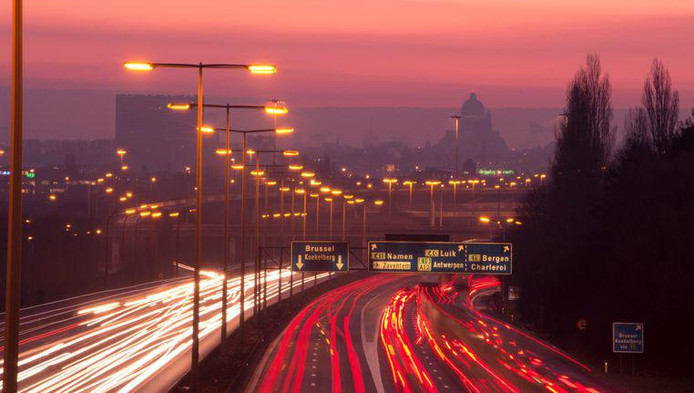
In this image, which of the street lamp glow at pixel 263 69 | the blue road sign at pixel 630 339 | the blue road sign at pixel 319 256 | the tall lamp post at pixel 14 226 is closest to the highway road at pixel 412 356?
Result: the blue road sign at pixel 630 339

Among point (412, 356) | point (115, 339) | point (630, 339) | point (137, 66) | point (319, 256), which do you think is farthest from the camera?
point (319, 256)

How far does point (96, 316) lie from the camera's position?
77.6 m

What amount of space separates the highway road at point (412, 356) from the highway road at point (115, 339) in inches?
192

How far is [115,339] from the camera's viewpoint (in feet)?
205

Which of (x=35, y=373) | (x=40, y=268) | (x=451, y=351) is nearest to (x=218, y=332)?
(x=451, y=351)

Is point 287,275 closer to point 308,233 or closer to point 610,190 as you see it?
point 308,233

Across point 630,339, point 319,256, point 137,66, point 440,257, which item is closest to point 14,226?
point 137,66

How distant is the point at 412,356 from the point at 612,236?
46.7ft

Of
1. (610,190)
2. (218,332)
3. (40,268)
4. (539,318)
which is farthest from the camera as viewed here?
(40,268)

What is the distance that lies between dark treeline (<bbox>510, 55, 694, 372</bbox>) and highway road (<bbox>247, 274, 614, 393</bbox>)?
4.16m

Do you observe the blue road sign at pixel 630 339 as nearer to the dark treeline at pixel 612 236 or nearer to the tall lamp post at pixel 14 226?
the dark treeline at pixel 612 236

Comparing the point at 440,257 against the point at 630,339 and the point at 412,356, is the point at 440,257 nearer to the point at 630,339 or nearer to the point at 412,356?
the point at 412,356

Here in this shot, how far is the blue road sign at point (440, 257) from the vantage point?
59094mm

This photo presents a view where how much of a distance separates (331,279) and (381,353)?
71.6 m
